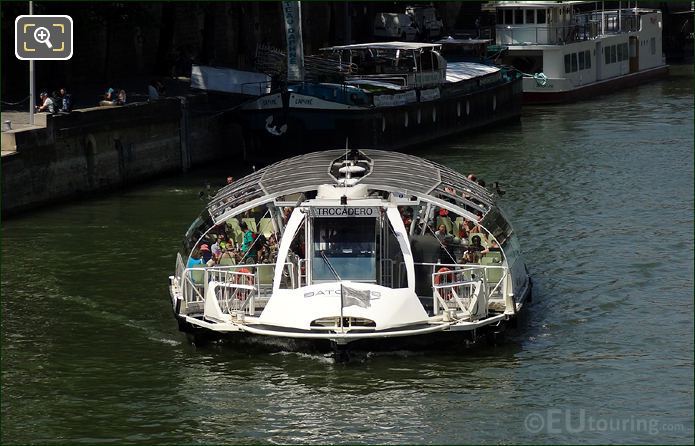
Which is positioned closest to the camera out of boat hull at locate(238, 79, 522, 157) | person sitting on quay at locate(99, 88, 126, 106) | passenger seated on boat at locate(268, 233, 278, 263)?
passenger seated on boat at locate(268, 233, 278, 263)

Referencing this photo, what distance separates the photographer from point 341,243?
92.1 ft

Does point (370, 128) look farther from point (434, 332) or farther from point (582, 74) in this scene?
point (434, 332)

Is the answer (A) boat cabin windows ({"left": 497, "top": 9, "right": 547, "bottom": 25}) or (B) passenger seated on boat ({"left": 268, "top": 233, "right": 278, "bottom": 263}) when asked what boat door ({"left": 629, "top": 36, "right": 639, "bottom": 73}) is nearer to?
(A) boat cabin windows ({"left": 497, "top": 9, "right": 547, "bottom": 25})

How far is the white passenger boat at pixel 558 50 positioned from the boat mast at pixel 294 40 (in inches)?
771

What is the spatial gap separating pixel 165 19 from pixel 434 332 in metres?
40.0

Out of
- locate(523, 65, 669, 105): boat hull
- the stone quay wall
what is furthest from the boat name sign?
locate(523, 65, 669, 105): boat hull

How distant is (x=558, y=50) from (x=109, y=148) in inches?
1264

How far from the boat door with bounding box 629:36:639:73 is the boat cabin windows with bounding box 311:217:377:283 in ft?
195

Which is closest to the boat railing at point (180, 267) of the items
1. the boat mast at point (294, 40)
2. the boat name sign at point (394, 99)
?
the boat mast at point (294, 40)

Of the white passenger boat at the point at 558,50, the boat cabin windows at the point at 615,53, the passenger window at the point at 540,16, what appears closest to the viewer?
the white passenger boat at the point at 558,50

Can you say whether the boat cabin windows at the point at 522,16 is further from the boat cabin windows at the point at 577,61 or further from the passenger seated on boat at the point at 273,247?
the passenger seated on boat at the point at 273,247

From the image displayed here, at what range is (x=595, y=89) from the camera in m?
78.8

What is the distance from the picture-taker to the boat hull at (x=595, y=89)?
7500 cm

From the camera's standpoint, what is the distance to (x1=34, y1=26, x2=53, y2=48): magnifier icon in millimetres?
48719
